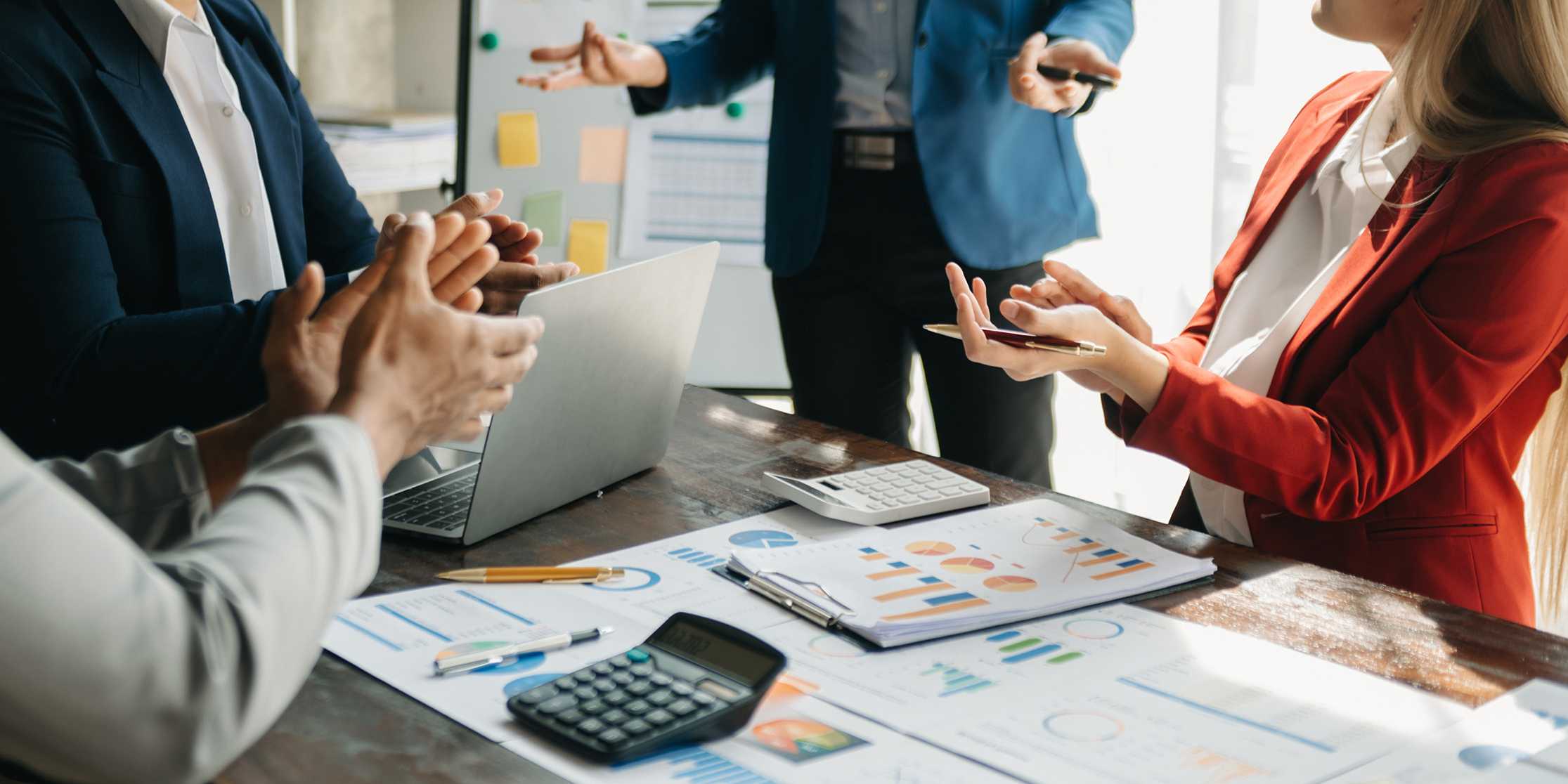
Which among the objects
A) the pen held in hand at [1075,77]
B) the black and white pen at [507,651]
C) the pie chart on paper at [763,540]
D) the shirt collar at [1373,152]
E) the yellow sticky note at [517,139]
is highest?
the pen held in hand at [1075,77]

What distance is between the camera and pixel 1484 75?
4.38 ft

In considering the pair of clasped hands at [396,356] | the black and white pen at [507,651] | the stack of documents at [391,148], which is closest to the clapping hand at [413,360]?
the pair of clasped hands at [396,356]

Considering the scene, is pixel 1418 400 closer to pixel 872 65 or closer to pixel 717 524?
pixel 717 524

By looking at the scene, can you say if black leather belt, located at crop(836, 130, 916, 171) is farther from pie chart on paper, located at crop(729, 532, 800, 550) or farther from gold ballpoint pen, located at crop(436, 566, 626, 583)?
gold ballpoint pen, located at crop(436, 566, 626, 583)

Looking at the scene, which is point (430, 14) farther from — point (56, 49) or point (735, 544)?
point (735, 544)

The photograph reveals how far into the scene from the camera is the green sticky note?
129 inches

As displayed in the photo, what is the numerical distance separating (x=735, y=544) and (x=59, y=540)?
0.69 metres

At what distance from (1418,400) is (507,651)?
0.90 metres

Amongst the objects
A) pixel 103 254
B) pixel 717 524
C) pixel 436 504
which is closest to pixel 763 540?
pixel 717 524

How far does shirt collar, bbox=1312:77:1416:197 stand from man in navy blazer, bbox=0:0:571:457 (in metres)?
0.89

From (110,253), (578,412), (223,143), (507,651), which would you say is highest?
(223,143)

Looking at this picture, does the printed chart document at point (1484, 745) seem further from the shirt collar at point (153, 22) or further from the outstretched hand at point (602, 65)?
the outstretched hand at point (602, 65)

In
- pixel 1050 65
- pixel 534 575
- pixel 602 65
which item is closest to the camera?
pixel 534 575

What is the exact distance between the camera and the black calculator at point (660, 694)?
81 cm
